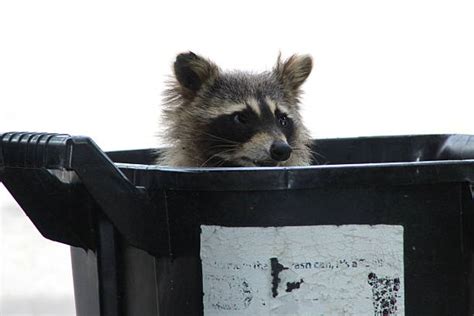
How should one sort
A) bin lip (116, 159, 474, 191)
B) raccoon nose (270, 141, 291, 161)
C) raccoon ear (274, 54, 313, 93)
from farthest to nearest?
raccoon ear (274, 54, 313, 93) < raccoon nose (270, 141, 291, 161) < bin lip (116, 159, 474, 191)

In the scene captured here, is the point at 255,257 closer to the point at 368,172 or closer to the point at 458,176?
the point at 368,172

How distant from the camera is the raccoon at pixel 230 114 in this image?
2812 mm

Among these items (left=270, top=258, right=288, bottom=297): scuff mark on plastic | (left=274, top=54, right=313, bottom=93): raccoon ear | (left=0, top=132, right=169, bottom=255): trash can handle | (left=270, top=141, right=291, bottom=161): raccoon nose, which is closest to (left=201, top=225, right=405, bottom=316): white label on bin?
(left=270, top=258, right=288, bottom=297): scuff mark on plastic

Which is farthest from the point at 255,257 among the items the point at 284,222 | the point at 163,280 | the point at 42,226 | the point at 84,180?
the point at 42,226

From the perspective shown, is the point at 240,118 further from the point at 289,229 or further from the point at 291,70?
the point at 289,229

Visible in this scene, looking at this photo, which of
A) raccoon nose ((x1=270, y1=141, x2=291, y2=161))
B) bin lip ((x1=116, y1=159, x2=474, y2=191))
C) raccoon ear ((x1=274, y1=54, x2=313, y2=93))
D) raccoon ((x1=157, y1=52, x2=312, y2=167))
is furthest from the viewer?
raccoon ear ((x1=274, y1=54, x2=313, y2=93))

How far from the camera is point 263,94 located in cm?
305

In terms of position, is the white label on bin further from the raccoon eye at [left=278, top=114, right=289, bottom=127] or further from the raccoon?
the raccoon eye at [left=278, top=114, right=289, bottom=127]

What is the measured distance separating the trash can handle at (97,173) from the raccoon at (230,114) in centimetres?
93

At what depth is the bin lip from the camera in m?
1.67

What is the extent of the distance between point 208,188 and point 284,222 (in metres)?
0.16

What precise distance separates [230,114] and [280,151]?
0.41 m

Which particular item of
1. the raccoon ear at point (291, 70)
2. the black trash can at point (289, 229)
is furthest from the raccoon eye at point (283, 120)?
the black trash can at point (289, 229)

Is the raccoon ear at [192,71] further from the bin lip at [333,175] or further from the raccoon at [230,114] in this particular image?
the bin lip at [333,175]
